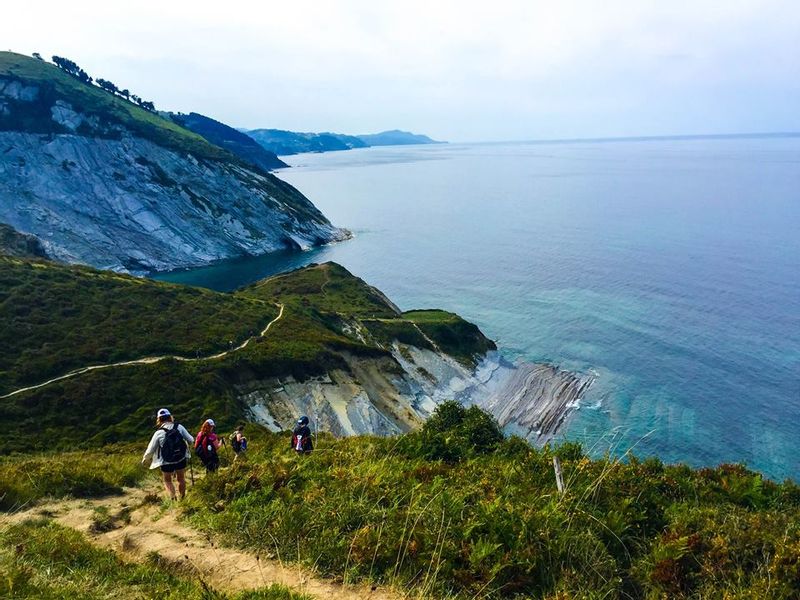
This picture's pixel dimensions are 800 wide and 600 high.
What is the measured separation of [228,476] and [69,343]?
131 feet

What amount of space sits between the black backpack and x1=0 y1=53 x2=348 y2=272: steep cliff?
124m

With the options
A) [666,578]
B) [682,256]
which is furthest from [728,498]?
[682,256]

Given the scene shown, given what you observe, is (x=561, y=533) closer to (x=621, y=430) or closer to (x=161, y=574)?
(x=161, y=574)

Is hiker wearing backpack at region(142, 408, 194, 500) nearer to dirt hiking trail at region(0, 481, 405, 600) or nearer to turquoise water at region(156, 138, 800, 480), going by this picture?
dirt hiking trail at region(0, 481, 405, 600)

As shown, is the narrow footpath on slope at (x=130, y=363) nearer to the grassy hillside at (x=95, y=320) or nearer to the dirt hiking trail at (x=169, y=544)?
the grassy hillside at (x=95, y=320)

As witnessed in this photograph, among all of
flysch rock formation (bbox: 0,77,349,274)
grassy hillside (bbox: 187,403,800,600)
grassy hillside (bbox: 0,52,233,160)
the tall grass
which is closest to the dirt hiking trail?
grassy hillside (bbox: 187,403,800,600)

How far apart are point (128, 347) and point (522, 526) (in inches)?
1790

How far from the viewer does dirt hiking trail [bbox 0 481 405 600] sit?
8609 millimetres

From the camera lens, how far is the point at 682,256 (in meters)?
108

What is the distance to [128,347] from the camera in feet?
152

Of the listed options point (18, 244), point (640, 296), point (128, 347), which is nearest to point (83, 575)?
point (128, 347)

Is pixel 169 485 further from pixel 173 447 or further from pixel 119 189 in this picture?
pixel 119 189

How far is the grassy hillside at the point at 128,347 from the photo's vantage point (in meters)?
36.4

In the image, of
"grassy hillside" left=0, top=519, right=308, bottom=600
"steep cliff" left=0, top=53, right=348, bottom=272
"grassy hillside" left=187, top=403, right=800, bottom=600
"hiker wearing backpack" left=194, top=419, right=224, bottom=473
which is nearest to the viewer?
"grassy hillside" left=0, top=519, right=308, bottom=600
